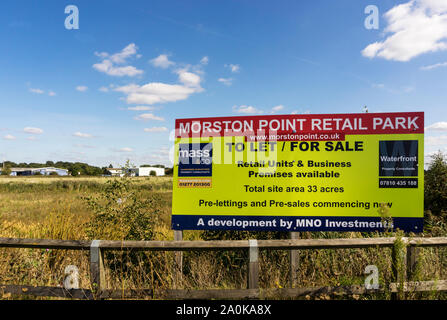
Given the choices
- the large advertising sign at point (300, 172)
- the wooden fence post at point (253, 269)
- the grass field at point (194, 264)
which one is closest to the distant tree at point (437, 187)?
the grass field at point (194, 264)

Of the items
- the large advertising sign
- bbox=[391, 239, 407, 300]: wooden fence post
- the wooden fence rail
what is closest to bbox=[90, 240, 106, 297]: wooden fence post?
the wooden fence rail

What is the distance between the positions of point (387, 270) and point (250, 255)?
7.78ft

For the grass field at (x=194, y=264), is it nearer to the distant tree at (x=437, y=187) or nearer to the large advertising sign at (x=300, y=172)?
the large advertising sign at (x=300, y=172)

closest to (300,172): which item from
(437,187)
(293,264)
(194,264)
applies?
(293,264)

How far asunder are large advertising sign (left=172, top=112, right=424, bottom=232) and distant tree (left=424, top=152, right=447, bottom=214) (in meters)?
4.68

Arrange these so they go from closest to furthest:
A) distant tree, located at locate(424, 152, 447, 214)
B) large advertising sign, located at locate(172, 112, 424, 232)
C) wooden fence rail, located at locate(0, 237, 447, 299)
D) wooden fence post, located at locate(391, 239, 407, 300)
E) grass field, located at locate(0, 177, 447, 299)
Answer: wooden fence post, located at locate(391, 239, 407, 300), wooden fence rail, located at locate(0, 237, 447, 299), grass field, located at locate(0, 177, 447, 299), large advertising sign, located at locate(172, 112, 424, 232), distant tree, located at locate(424, 152, 447, 214)

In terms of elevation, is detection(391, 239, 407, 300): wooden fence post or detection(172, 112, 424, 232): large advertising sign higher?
detection(172, 112, 424, 232): large advertising sign

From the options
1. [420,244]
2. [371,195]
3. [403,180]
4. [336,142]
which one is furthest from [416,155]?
[420,244]

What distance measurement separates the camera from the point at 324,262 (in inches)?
190

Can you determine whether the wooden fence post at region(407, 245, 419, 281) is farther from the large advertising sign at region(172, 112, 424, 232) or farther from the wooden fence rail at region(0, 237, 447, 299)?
the large advertising sign at region(172, 112, 424, 232)

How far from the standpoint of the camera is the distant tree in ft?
26.3

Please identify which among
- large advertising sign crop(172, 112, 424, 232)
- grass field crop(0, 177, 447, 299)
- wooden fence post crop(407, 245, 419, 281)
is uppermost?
large advertising sign crop(172, 112, 424, 232)

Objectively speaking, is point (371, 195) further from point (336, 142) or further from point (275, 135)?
point (275, 135)

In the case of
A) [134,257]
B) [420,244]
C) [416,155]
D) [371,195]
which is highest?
[416,155]
